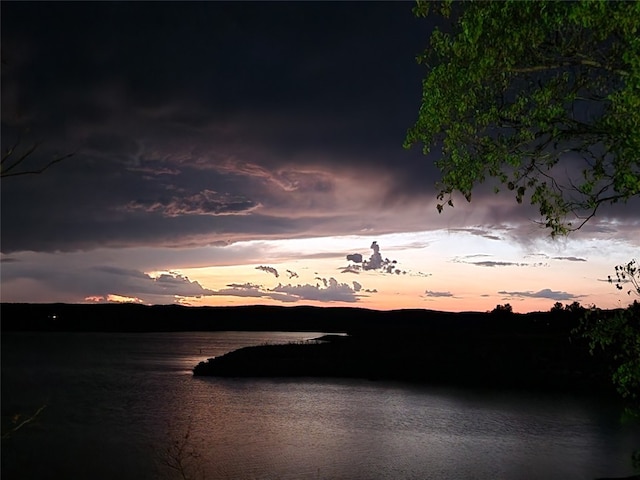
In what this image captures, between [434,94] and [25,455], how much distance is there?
32.5 meters

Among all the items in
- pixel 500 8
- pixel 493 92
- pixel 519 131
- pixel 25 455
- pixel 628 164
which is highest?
pixel 500 8

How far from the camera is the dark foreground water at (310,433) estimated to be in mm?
31359

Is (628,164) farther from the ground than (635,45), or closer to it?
closer to it

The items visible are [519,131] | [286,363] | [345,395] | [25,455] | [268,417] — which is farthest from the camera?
[286,363]

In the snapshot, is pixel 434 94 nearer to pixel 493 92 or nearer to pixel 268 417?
pixel 493 92

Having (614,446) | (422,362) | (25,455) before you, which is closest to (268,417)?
(25,455)

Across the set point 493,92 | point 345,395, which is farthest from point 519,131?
point 345,395

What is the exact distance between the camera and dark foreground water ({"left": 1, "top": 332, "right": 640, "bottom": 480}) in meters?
31.4

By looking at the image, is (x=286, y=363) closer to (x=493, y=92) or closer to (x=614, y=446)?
(x=614, y=446)

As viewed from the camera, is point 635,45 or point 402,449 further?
point 402,449

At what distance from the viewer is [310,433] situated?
39875 mm

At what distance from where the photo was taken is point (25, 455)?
34.2 meters

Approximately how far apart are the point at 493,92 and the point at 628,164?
2.51 metres

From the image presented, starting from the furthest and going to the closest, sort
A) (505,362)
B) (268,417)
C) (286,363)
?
1. (286,363)
2. (505,362)
3. (268,417)
